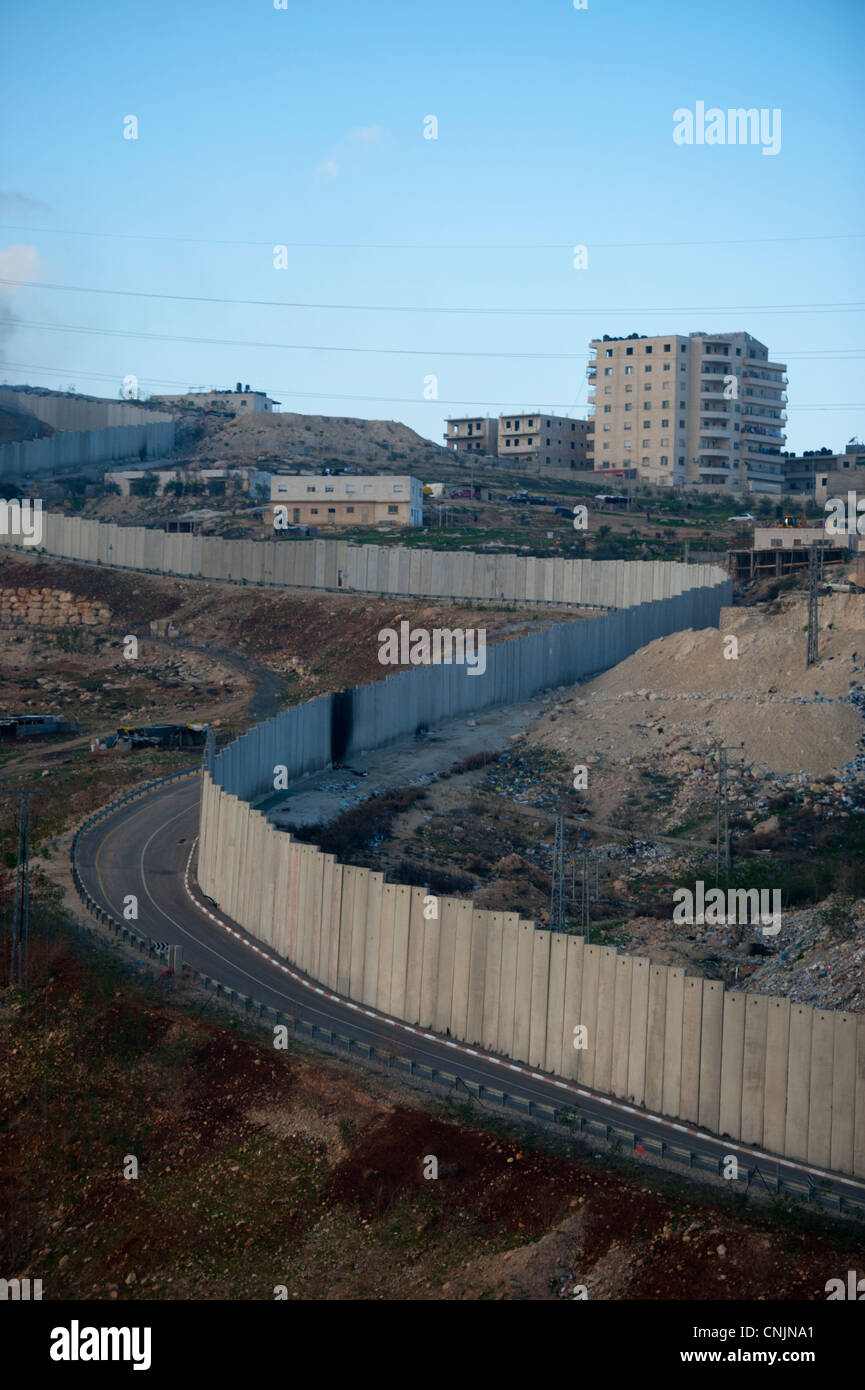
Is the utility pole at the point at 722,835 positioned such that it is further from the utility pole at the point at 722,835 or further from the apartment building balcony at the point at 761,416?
the apartment building balcony at the point at 761,416

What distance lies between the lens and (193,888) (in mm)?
39250

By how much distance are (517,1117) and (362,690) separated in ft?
97.7

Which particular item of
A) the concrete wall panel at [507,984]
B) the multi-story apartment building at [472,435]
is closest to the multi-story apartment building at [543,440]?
the multi-story apartment building at [472,435]

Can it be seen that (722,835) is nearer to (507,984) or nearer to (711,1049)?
(507,984)

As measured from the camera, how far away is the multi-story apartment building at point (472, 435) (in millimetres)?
169250

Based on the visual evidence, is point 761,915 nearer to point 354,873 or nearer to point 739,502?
point 354,873

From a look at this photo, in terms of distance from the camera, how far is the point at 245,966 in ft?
108

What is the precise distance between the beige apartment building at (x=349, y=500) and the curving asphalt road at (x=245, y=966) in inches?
2126

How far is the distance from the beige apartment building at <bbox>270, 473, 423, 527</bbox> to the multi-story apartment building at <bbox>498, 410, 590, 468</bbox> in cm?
5694

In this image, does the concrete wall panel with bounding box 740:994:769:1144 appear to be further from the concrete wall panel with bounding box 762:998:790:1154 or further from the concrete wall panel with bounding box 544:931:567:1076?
the concrete wall panel with bounding box 544:931:567:1076

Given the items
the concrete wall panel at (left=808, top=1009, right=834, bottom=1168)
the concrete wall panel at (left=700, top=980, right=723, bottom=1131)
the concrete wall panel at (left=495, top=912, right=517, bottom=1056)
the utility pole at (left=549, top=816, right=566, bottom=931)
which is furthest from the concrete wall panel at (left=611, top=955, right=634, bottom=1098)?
the concrete wall panel at (left=808, top=1009, right=834, bottom=1168)

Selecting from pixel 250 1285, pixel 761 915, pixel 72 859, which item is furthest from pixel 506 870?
pixel 250 1285

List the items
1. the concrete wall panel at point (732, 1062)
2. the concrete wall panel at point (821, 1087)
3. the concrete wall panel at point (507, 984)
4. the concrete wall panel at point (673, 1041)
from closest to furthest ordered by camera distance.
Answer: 1. the concrete wall panel at point (821, 1087)
2. the concrete wall panel at point (732, 1062)
3. the concrete wall panel at point (673, 1041)
4. the concrete wall panel at point (507, 984)

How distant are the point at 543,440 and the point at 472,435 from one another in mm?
12969
